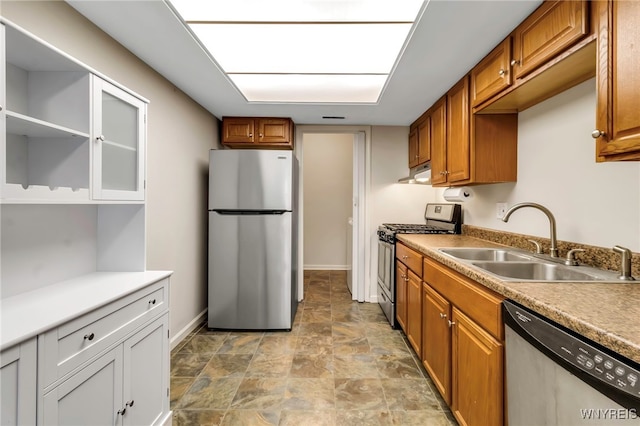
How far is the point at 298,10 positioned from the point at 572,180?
5.86ft

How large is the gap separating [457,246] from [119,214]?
86.5 inches

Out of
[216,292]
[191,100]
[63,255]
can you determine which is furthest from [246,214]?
[63,255]

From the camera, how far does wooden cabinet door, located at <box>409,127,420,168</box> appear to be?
3289 millimetres

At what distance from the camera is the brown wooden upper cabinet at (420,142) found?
9.61 ft

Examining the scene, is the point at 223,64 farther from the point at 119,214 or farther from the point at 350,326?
the point at 350,326

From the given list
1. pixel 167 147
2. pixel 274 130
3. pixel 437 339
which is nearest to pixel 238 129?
pixel 274 130

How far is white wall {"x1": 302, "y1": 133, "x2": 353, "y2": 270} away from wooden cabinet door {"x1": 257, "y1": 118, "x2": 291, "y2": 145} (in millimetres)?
2048

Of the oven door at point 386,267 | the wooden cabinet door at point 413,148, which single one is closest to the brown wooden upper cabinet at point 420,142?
the wooden cabinet door at point 413,148

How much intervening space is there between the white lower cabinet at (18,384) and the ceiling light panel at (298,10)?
5.24 feet

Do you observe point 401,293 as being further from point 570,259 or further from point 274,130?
point 274,130

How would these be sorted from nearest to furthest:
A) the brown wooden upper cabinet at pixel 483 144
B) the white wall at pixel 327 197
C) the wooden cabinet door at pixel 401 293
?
the brown wooden upper cabinet at pixel 483 144 < the wooden cabinet door at pixel 401 293 < the white wall at pixel 327 197

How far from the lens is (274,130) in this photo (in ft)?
10.6

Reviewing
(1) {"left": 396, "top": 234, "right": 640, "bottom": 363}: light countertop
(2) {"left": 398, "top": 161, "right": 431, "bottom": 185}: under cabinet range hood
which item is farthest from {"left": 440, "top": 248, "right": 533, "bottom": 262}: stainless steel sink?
(2) {"left": 398, "top": 161, "right": 431, "bottom": 185}: under cabinet range hood

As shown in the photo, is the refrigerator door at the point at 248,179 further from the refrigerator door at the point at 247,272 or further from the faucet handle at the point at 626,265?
the faucet handle at the point at 626,265
